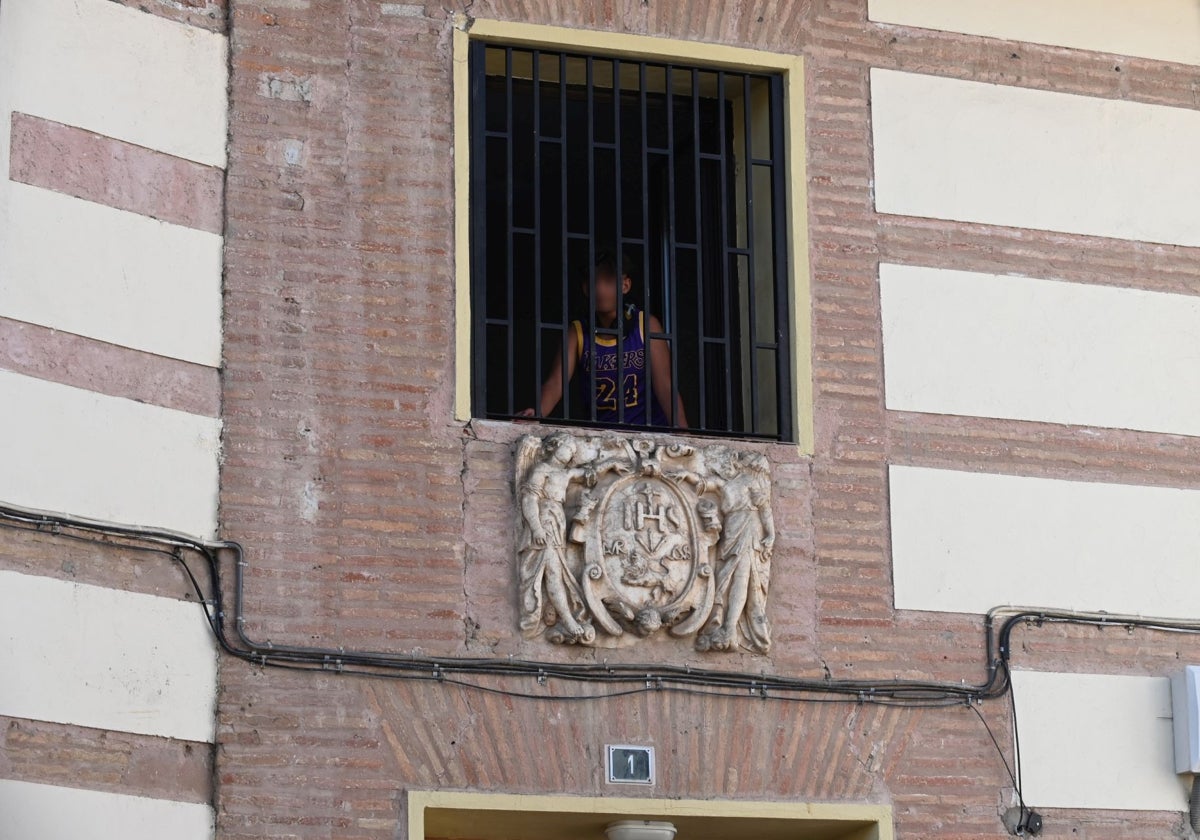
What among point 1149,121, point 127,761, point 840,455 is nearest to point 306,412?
point 127,761

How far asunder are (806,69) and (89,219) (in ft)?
11.2

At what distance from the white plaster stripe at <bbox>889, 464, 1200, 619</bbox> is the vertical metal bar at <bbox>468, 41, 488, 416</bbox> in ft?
6.18

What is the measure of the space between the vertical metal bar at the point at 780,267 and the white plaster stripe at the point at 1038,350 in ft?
1.46

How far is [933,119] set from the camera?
36.3 ft

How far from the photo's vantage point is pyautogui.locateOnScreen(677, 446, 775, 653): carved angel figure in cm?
1007

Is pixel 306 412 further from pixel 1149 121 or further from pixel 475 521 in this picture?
pixel 1149 121

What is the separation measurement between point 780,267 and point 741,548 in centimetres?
142

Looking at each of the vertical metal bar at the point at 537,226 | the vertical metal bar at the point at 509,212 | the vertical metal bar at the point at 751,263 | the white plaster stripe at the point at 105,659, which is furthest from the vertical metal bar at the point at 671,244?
the white plaster stripe at the point at 105,659

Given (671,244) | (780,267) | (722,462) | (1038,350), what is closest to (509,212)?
(671,244)

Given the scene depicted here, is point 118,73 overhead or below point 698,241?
overhead

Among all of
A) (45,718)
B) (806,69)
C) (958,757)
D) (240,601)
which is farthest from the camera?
(806,69)

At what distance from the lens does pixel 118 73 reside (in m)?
9.95

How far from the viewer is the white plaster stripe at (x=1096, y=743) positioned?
10.3 meters

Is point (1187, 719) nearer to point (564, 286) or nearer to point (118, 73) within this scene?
point (564, 286)
